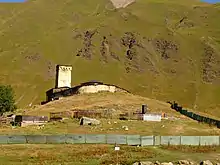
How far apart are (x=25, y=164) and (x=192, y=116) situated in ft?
161

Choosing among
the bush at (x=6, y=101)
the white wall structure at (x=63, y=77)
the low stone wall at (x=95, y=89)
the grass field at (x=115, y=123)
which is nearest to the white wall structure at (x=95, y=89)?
the low stone wall at (x=95, y=89)

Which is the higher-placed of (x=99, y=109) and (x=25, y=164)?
(x=99, y=109)

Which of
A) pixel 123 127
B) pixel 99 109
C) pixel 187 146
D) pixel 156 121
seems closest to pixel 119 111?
pixel 99 109

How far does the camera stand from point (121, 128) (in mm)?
65250

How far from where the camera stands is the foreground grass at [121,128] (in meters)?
62.4

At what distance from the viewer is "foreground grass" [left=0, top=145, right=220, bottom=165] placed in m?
42.7

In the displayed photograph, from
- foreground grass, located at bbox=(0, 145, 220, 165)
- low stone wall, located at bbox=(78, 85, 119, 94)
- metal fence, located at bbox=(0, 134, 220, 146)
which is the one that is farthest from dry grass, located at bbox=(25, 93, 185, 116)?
foreground grass, located at bbox=(0, 145, 220, 165)

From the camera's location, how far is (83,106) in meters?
90.8

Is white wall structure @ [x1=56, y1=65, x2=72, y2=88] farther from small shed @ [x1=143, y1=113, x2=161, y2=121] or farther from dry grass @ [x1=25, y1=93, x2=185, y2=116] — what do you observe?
small shed @ [x1=143, y1=113, x2=161, y2=121]

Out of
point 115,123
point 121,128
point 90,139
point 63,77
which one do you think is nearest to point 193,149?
point 90,139

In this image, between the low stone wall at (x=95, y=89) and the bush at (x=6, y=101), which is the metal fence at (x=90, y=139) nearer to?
the low stone wall at (x=95, y=89)

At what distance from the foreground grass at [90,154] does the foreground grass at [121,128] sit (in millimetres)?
11448

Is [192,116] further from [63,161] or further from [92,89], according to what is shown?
[63,161]

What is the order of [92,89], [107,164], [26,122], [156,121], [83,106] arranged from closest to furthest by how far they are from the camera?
[107,164] < [26,122] < [156,121] < [83,106] < [92,89]
